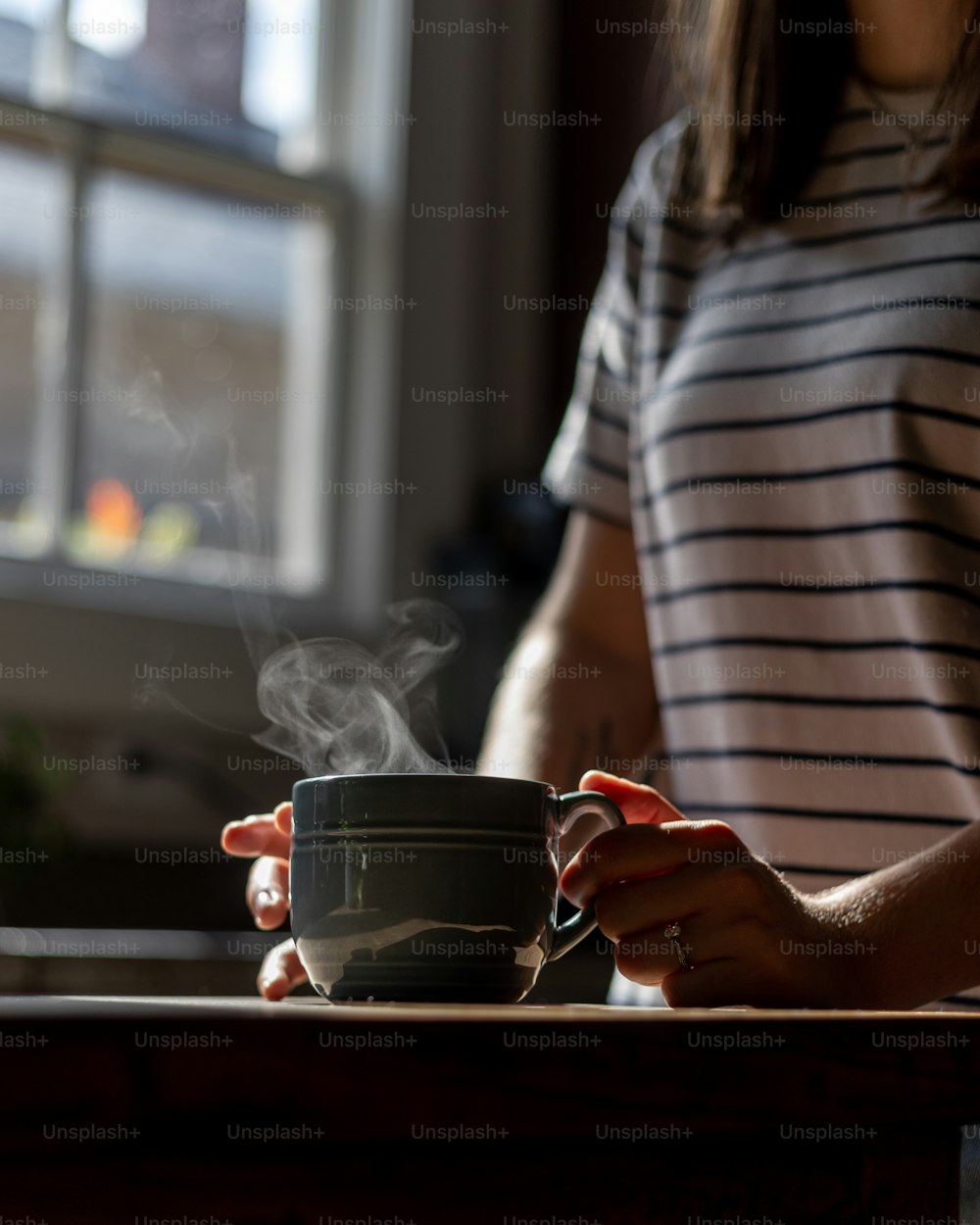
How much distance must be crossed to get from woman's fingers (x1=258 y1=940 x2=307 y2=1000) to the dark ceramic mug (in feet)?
0.22

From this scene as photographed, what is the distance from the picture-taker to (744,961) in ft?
1.89

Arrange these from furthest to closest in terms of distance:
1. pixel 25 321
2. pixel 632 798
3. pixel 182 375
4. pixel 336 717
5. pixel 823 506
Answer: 1. pixel 182 375
2. pixel 25 321
3. pixel 823 506
4. pixel 336 717
5. pixel 632 798

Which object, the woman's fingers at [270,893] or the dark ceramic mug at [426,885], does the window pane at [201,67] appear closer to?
the woman's fingers at [270,893]

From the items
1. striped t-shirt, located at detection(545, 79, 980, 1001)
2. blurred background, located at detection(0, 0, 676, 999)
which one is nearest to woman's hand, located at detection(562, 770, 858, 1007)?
striped t-shirt, located at detection(545, 79, 980, 1001)

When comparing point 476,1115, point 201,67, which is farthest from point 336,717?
point 201,67

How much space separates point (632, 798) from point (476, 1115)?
32 centimetres

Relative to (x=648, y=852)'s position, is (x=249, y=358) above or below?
above

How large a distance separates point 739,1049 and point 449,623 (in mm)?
2636

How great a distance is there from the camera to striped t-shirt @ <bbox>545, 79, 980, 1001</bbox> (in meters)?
0.91

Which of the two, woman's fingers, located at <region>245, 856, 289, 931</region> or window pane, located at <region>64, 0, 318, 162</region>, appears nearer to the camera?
woman's fingers, located at <region>245, 856, 289, 931</region>

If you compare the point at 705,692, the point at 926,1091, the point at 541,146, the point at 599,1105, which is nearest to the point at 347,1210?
the point at 599,1105

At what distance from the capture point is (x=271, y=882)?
700mm

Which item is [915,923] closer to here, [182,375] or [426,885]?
[426,885]

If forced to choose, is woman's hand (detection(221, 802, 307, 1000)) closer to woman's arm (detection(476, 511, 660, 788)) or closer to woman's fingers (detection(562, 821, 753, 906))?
woman's fingers (detection(562, 821, 753, 906))
